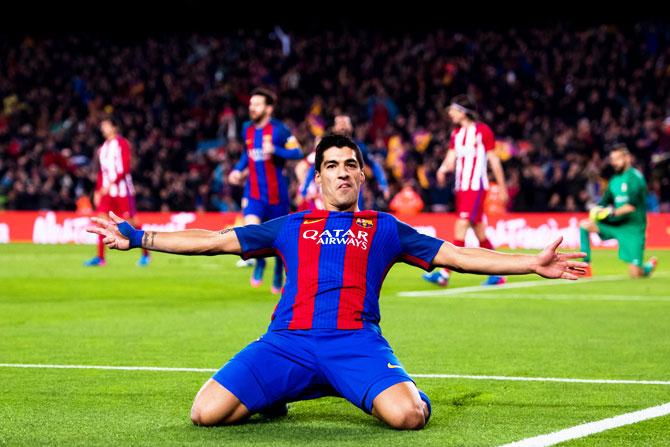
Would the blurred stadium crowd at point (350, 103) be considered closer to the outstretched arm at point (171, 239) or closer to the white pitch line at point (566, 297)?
the white pitch line at point (566, 297)

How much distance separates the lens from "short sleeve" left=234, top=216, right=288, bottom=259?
620 centimetres

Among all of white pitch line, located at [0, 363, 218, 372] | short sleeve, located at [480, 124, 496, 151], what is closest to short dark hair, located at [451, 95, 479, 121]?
short sleeve, located at [480, 124, 496, 151]

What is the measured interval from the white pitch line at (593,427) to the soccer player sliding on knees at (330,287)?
0.58 meters

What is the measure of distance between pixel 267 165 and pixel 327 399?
8647 millimetres

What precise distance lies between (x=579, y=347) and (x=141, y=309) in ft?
17.1

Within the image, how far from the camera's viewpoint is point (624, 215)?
17.7 metres

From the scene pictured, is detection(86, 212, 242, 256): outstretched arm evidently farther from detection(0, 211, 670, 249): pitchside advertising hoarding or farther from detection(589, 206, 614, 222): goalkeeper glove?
detection(0, 211, 670, 249): pitchside advertising hoarding

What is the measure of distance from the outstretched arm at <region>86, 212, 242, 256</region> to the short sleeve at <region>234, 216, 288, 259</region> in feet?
0.13

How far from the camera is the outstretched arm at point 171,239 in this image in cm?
597

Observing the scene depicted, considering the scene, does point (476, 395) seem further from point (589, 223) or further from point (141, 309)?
point (589, 223)

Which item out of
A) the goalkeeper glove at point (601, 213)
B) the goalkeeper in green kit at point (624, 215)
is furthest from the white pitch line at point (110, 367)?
the goalkeeper glove at point (601, 213)

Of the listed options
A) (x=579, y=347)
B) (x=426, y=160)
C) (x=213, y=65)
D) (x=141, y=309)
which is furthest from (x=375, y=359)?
(x=213, y=65)

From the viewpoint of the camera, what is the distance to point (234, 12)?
4172 cm

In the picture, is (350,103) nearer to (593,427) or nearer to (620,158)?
(620,158)
